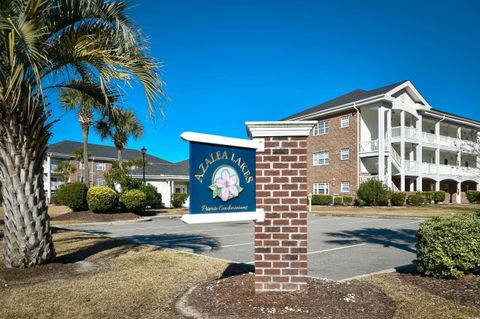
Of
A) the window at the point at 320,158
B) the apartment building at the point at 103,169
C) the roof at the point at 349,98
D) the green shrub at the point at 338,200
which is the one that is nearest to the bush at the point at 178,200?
the apartment building at the point at 103,169

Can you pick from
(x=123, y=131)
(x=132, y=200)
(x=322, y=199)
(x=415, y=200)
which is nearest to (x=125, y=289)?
(x=132, y=200)

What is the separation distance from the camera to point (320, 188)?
119ft

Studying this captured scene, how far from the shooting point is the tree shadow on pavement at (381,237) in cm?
1120

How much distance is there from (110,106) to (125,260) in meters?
3.35

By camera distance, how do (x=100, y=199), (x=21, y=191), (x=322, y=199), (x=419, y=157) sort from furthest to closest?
(x=419, y=157), (x=322, y=199), (x=100, y=199), (x=21, y=191)

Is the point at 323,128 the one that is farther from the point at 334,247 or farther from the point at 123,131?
the point at 334,247

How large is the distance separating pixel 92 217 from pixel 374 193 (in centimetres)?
1979

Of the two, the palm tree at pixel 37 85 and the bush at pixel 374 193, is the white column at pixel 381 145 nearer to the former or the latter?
the bush at pixel 374 193

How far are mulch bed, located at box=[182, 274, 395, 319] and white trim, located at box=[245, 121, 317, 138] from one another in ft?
7.21

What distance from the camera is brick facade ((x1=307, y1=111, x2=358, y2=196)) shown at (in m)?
33.3

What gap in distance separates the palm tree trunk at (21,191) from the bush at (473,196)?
40150 millimetres

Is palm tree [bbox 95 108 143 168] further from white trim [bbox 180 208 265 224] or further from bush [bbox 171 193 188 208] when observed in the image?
white trim [bbox 180 208 265 224]

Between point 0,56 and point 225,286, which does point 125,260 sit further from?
point 0,56

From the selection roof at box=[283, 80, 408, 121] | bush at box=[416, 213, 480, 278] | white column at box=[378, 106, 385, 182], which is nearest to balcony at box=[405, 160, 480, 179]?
white column at box=[378, 106, 385, 182]
